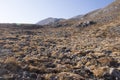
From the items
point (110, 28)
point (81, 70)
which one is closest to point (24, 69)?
point (81, 70)

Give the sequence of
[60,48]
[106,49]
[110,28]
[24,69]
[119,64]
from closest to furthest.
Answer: [24,69] < [119,64] < [106,49] < [60,48] < [110,28]

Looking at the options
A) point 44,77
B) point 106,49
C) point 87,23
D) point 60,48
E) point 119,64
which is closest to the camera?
point 44,77

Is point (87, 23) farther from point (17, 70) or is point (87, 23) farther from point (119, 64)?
point (17, 70)

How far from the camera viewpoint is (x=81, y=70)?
18531 mm

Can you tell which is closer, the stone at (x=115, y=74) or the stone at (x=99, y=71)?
the stone at (x=115, y=74)

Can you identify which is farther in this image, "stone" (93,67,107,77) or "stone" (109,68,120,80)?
"stone" (93,67,107,77)

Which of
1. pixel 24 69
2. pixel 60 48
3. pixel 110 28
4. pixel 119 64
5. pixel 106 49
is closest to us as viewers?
pixel 24 69

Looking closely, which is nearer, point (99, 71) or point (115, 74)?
point (115, 74)

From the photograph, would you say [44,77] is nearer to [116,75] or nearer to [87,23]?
[116,75]

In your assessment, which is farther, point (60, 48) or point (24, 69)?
point (60, 48)

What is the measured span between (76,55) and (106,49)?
396 cm

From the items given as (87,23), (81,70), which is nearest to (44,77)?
(81,70)

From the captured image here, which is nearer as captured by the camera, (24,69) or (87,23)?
(24,69)

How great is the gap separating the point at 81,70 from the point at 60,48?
9.46 metres
